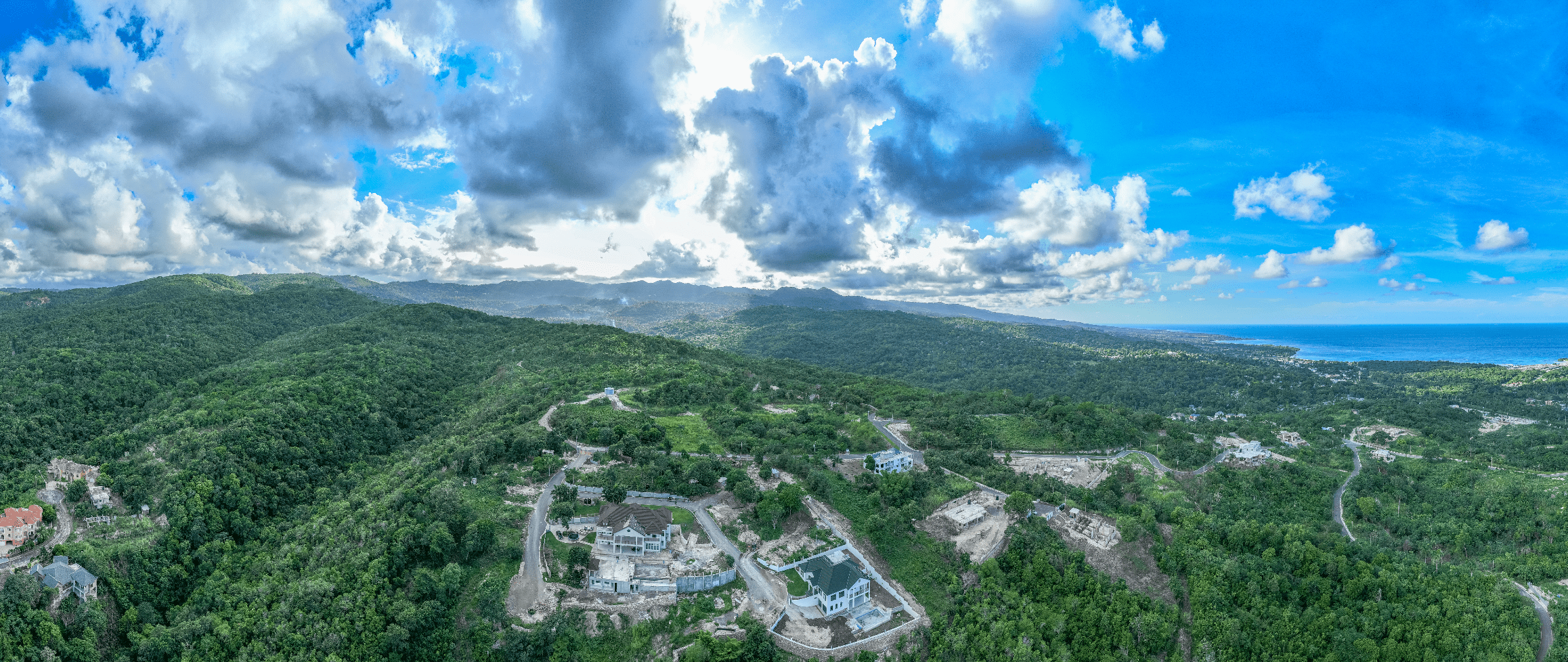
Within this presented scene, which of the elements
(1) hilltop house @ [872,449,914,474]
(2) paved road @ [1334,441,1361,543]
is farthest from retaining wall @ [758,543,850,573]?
(2) paved road @ [1334,441,1361,543]

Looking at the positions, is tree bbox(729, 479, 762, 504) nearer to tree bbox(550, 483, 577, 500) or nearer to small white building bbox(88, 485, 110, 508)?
tree bbox(550, 483, 577, 500)

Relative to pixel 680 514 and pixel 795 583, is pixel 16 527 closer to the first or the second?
pixel 680 514

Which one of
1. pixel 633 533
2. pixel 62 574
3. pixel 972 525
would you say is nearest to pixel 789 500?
pixel 633 533

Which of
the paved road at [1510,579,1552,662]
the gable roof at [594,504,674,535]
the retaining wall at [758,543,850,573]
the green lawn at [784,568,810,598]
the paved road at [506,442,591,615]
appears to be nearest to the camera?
the paved road at [1510,579,1552,662]

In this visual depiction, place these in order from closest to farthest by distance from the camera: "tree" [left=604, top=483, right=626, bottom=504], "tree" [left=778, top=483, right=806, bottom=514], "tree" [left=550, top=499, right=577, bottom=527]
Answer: "tree" [left=550, top=499, right=577, bottom=527]
"tree" [left=604, top=483, right=626, bottom=504]
"tree" [left=778, top=483, right=806, bottom=514]

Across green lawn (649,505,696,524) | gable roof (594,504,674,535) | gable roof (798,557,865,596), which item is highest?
gable roof (594,504,674,535)

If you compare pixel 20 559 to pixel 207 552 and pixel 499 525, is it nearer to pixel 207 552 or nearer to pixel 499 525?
pixel 207 552
